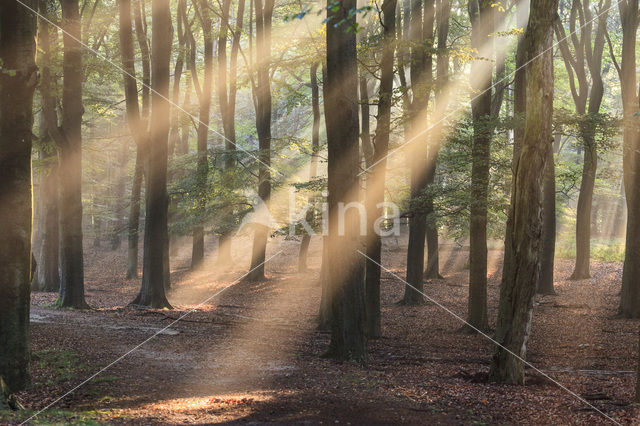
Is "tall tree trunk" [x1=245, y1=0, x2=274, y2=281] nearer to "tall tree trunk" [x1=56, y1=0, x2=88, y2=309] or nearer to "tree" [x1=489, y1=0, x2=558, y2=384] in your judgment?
"tall tree trunk" [x1=56, y1=0, x2=88, y2=309]

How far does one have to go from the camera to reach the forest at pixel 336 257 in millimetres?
6867

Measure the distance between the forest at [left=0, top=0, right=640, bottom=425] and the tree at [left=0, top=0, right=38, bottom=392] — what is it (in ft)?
0.08

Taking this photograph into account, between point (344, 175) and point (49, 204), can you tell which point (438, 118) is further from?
point (49, 204)

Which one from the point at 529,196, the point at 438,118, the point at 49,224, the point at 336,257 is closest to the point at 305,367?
the point at 336,257

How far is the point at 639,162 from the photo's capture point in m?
13.2

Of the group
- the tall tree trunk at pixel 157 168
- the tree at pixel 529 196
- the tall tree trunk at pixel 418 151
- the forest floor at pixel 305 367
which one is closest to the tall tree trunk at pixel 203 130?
the forest floor at pixel 305 367

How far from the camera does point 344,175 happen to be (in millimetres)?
9383

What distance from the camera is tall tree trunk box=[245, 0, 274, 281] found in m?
19.9

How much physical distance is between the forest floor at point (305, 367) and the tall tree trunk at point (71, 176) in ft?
3.03

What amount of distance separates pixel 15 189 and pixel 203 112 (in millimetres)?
17743

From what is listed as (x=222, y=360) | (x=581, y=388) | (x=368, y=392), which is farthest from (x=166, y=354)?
(x=581, y=388)

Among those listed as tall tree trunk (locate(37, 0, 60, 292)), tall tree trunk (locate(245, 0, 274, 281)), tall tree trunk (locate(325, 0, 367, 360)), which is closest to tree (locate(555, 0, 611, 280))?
tall tree trunk (locate(245, 0, 274, 281))

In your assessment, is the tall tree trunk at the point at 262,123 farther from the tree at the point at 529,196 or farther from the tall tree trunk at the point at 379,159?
the tree at the point at 529,196

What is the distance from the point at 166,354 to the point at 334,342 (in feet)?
10.7
